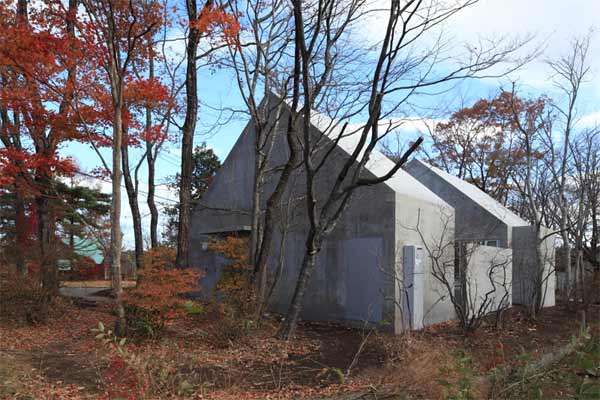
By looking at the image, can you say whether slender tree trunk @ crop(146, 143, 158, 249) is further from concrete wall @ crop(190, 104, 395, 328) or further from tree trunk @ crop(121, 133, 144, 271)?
concrete wall @ crop(190, 104, 395, 328)

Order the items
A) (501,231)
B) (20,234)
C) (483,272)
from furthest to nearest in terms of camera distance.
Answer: (501,231), (20,234), (483,272)

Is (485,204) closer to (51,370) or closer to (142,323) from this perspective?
(142,323)

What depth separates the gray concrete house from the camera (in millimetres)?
11102

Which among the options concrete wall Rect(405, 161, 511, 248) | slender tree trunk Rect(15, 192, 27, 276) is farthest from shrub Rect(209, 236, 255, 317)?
concrete wall Rect(405, 161, 511, 248)

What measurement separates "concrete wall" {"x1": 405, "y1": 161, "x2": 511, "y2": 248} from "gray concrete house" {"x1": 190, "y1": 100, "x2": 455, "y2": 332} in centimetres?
387

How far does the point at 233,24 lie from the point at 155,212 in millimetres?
7899

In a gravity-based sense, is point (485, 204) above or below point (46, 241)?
above

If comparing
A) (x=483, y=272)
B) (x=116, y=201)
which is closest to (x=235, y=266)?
(x=116, y=201)

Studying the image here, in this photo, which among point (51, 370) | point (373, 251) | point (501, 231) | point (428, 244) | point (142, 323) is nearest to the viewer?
point (51, 370)

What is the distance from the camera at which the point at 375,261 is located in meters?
11.5

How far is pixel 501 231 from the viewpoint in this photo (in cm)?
1739

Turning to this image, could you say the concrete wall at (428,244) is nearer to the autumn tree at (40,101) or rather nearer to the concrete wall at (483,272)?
the concrete wall at (483,272)

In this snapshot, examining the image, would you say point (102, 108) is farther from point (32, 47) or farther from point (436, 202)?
point (436, 202)

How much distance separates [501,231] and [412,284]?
26.3ft
